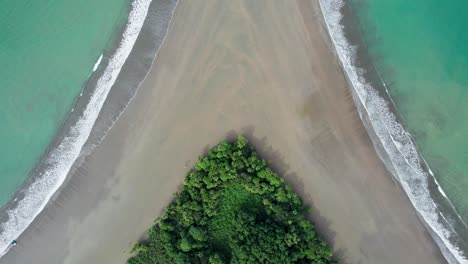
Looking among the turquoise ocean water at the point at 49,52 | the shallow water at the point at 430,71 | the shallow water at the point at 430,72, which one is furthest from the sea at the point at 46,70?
the shallow water at the point at 430,71

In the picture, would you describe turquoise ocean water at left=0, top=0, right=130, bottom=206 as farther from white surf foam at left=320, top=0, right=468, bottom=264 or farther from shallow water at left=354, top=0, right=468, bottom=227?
shallow water at left=354, top=0, right=468, bottom=227

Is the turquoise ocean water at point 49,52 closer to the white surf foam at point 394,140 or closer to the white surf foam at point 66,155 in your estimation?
the white surf foam at point 66,155

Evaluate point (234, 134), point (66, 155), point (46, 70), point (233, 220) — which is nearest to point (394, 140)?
point (234, 134)

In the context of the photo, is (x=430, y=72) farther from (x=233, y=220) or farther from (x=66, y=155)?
(x=66, y=155)

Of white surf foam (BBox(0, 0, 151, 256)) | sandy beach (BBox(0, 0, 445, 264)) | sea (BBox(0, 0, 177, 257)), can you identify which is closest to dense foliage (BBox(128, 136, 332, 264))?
sandy beach (BBox(0, 0, 445, 264))

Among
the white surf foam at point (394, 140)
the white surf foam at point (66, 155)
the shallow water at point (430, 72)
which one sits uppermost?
the shallow water at point (430, 72)

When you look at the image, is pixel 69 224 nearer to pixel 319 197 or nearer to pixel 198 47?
pixel 198 47

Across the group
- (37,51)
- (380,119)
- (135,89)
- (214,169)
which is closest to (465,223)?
(380,119)

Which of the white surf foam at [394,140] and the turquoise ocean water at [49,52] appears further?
the turquoise ocean water at [49,52]
